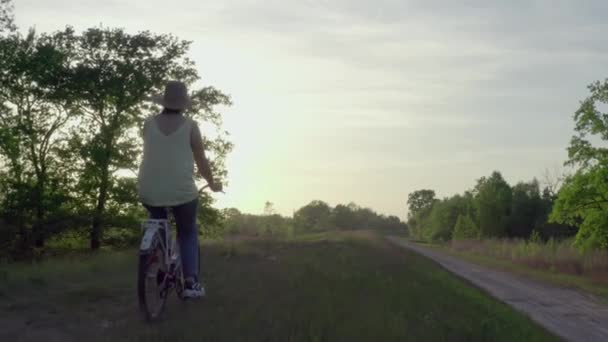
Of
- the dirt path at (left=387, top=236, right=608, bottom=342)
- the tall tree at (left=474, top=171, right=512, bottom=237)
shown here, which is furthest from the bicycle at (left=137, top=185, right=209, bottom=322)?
the tall tree at (left=474, top=171, right=512, bottom=237)

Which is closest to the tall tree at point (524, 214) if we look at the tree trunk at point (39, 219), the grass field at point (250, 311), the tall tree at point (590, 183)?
the tall tree at point (590, 183)

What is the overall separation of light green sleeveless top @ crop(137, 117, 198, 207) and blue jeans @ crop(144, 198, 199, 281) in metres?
0.18

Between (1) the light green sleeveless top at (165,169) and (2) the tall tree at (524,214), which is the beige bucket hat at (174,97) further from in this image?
(2) the tall tree at (524,214)

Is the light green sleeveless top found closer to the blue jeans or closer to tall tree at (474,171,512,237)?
the blue jeans

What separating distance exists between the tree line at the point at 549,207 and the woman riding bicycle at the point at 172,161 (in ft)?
97.7

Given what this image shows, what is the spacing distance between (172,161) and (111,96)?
83.5 ft

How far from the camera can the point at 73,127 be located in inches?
1194

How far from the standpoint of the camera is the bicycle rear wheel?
18.0 ft

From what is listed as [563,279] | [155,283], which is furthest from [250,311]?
[563,279]

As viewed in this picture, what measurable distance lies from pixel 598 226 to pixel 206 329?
30.7 metres

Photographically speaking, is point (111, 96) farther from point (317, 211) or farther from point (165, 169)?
Result: point (317, 211)

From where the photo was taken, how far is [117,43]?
31094mm

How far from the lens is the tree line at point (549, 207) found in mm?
32312

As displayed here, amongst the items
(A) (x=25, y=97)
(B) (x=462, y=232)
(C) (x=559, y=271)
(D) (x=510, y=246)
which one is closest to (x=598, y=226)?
(C) (x=559, y=271)
